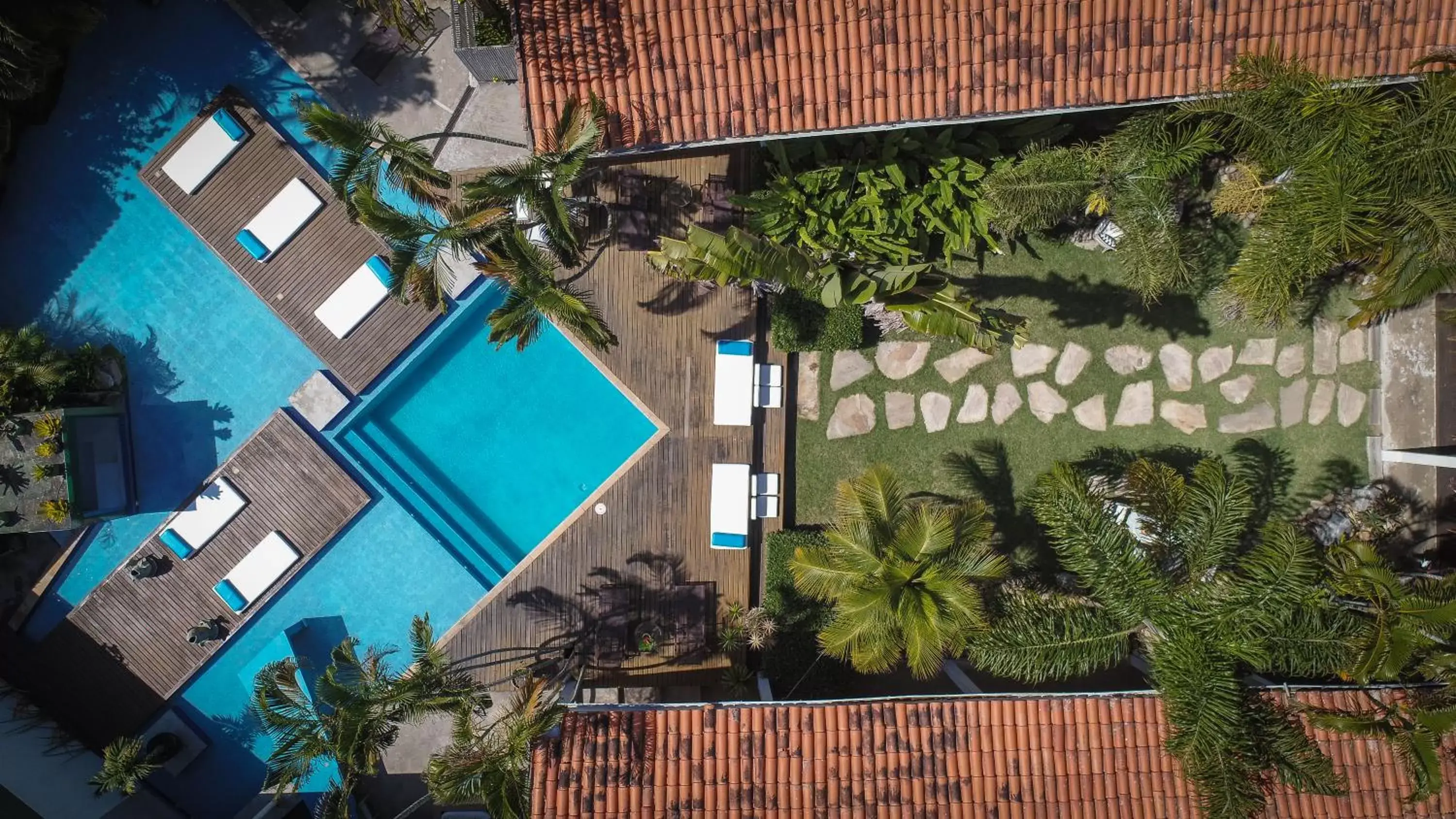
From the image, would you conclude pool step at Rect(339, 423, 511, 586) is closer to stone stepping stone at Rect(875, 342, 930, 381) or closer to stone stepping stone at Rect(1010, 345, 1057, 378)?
stone stepping stone at Rect(875, 342, 930, 381)

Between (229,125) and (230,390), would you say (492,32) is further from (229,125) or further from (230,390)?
(230,390)

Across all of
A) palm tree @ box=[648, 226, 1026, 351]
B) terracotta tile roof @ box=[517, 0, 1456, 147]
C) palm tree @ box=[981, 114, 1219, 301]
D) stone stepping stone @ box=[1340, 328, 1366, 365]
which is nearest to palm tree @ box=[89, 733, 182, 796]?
palm tree @ box=[648, 226, 1026, 351]

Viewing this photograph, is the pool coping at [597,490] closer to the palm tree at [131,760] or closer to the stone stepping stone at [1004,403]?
the palm tree at [131,760]

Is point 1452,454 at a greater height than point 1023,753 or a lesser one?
greater

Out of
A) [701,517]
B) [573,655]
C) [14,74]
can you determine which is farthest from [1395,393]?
[14,74]

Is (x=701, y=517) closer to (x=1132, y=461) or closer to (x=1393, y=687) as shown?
(x=1132, y=461)
